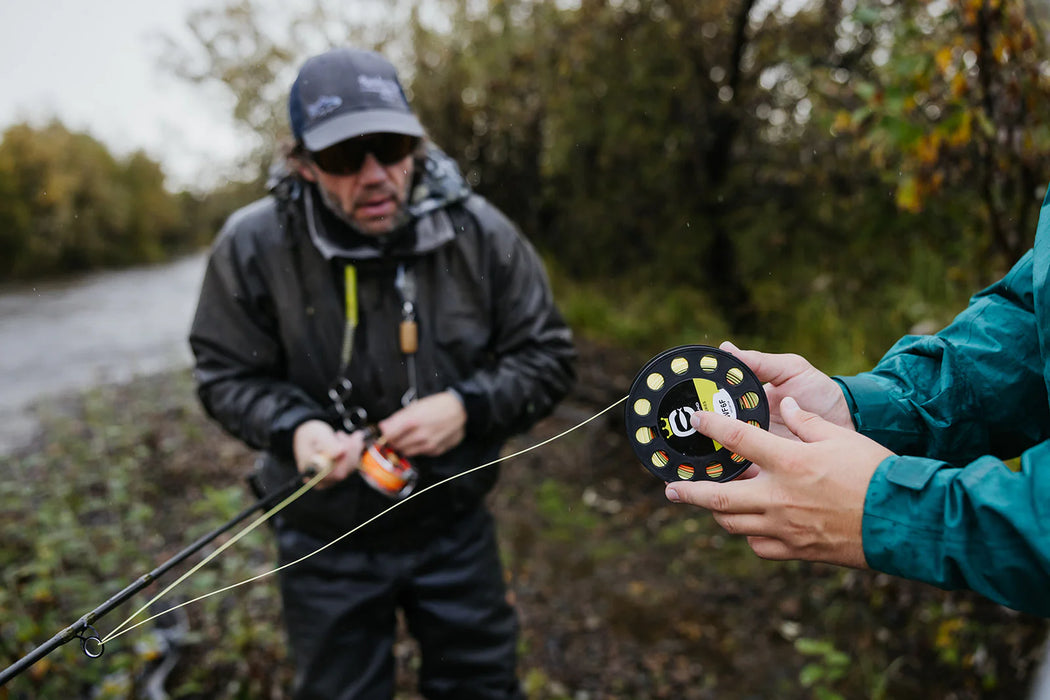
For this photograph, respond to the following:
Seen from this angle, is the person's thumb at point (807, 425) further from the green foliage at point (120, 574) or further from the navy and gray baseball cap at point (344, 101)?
the green foliage at point (120, 574)

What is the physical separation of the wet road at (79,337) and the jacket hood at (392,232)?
681 cm

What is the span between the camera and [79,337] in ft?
44.8

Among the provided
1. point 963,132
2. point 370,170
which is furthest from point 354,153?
Answer: point 963,132

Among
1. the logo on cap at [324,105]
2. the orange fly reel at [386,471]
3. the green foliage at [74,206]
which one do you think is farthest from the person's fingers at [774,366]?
the green foliage at [74,206]

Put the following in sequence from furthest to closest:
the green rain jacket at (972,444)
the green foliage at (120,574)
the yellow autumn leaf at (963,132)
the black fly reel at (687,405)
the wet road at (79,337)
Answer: the wet road at (79,337) → the green foliage at (120,574) → the yellow autumn leaf at (963,132) → the black fly reel at (687,405) → the green rain jacket at (972,444)

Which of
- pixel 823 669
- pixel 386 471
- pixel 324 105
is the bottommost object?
pixel 823 669

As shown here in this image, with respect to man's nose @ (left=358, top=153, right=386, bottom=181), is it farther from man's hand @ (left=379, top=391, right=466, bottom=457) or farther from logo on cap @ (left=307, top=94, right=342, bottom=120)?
man's hand @ (left=379, top=391, right=466, bottom=457)

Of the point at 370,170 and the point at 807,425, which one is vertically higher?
the point at 370,170

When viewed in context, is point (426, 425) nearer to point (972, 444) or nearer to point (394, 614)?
point (394, 614)

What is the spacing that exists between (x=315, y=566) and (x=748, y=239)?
5.58 m

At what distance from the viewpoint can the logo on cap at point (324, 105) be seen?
7.68 ft

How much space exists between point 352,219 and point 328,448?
2.52 ft

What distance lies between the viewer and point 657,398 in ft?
4.83

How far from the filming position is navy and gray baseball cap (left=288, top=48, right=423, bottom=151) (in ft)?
7.59
